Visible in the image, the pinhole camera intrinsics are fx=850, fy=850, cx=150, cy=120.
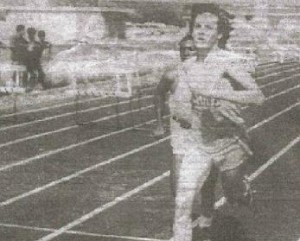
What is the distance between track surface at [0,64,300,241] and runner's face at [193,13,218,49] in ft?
3.23

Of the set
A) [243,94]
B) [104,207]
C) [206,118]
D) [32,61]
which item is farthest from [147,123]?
[243,94]

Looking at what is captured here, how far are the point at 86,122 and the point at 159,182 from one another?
2.45 metres

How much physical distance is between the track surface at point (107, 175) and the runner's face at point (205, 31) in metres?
0.98

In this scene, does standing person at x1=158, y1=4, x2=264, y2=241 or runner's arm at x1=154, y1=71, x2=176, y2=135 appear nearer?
standing person at x1=158, y1=4, x2=264, y2=241

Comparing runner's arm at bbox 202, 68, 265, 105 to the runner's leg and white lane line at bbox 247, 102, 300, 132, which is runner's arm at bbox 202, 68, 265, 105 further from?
white lane line at bbox 247, 102, 300, 132

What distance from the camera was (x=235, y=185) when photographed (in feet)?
14.0

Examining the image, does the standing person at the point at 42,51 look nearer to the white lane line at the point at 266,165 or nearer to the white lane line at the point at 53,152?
the white lane line at the point at 53,152

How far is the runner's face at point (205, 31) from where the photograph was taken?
3.80 meters

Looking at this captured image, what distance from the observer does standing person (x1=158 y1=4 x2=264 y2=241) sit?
11.6 ft

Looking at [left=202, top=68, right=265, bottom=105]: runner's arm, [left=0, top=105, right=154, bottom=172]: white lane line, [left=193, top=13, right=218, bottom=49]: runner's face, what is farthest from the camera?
[left=0, top=105, right=154, bottom=172]: white lane line

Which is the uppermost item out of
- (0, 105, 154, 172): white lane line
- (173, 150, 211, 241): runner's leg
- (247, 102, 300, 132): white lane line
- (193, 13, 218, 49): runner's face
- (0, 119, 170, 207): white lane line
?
(193, 13, 218, 49): runner's face

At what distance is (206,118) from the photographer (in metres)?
3.91

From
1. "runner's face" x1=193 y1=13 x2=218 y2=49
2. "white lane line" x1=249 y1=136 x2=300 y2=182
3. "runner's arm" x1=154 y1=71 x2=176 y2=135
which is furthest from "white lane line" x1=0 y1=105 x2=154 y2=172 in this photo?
"runner's face" x1=193 y1=13 x2=218 y2=49

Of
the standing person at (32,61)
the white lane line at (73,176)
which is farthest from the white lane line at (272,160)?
the standing person at (32,61)
